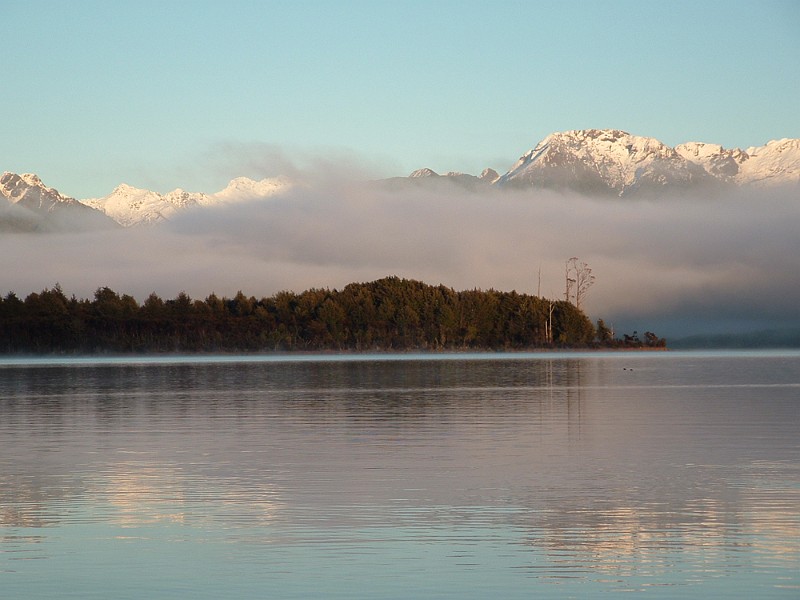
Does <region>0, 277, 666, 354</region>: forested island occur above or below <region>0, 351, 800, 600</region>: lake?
above

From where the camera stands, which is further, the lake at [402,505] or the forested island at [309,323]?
the forested island at [309,323]

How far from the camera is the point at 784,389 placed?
2138 inches

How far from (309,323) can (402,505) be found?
166 metres

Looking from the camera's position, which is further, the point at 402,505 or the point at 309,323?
A: the point at 309,323

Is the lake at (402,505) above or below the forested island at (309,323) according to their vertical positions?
below

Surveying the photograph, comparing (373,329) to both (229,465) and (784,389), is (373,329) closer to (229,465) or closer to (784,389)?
(784,389)

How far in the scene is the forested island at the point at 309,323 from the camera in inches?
6885

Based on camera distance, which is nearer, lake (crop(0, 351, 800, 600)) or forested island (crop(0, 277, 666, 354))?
lake (crop(0, 351, 800, 600))

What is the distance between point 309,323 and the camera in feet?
605

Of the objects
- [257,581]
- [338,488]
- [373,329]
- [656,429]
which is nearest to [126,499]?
[338,488]

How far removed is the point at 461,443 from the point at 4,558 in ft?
48.2

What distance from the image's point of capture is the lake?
1364cm

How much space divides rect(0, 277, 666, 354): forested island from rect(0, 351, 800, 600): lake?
142231 millimetres

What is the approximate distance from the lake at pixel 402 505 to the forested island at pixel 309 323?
5600 inches
